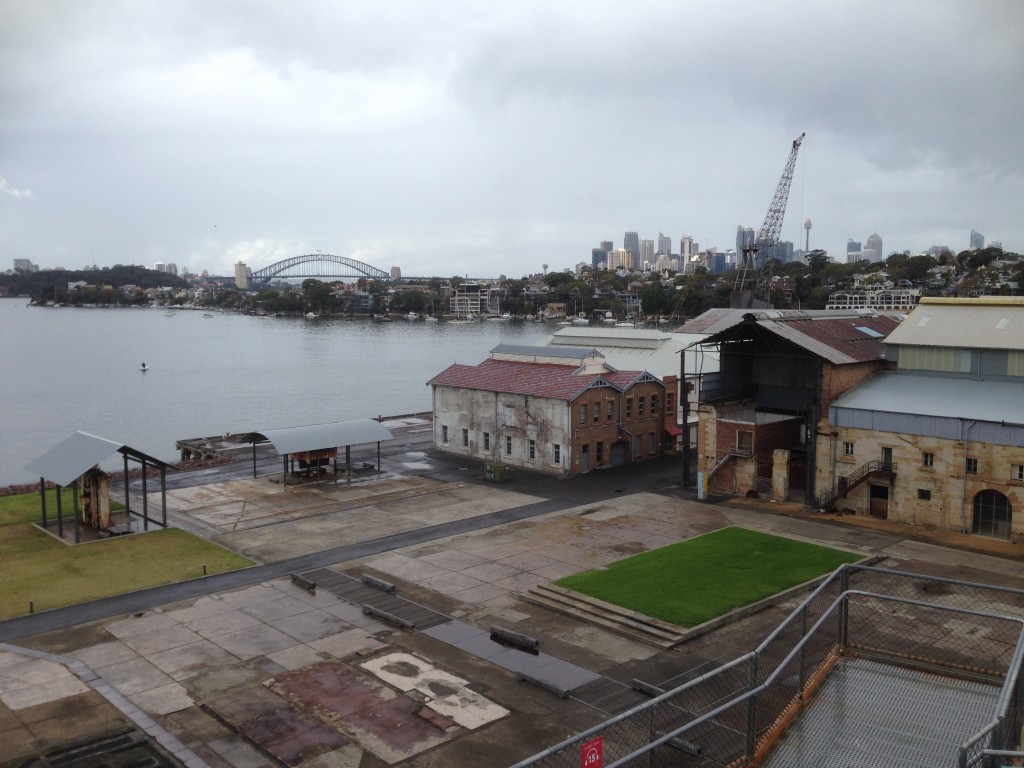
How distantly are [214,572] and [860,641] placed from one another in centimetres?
2448

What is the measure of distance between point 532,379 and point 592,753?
41433mm

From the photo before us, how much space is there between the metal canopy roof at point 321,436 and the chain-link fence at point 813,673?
2984 centimetres

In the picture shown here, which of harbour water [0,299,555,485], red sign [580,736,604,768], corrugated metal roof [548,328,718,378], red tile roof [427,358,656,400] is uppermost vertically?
corrugated metal roof [548,328,718,378]

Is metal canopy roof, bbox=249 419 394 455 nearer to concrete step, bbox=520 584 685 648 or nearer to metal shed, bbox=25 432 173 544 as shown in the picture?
metal shed, bbox=25 432 173 544

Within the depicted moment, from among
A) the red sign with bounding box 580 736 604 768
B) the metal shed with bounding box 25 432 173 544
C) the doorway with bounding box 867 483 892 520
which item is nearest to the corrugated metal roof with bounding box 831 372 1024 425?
the doorway with bounding box 867 483 892 520

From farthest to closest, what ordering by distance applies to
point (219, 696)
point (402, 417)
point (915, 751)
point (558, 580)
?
point (402, 417)
point (558, 580)
point (219, 696)
point (915, 751)

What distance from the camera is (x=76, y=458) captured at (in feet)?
131

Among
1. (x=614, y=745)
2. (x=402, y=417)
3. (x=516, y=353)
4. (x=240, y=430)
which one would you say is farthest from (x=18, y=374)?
(x=614, y=745)

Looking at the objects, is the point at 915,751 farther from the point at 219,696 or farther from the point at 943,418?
the point at 943,418

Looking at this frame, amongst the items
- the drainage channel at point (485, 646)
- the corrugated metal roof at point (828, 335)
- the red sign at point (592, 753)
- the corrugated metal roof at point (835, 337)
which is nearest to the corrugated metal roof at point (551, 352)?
the corrugated metal roof at point (828, 335)

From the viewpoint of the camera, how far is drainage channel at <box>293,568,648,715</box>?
23.1m

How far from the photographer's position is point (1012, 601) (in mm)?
29531

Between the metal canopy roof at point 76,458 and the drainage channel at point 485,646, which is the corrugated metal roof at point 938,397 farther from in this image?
the metal canopy roof at point 76,458

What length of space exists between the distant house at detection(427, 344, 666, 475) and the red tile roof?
7 centimetres
